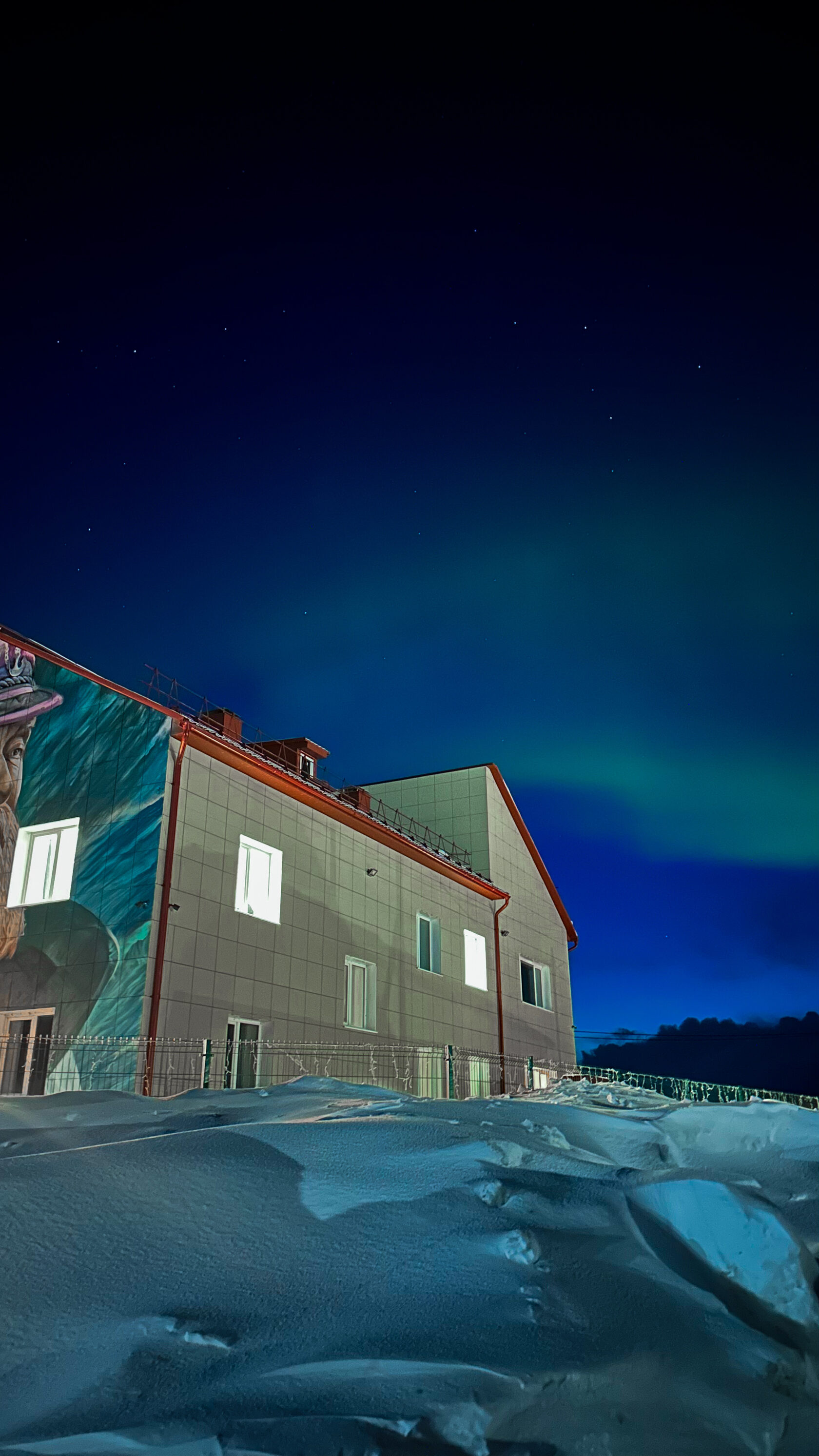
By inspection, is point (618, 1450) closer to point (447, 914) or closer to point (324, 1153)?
point (324, 1153)

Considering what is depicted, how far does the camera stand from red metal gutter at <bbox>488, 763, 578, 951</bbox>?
90.0 feet

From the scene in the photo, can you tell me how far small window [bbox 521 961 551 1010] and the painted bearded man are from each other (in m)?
14.5

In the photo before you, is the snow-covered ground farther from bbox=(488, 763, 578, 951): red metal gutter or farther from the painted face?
bbox=(488, 763, 578, 951): red metal gutter

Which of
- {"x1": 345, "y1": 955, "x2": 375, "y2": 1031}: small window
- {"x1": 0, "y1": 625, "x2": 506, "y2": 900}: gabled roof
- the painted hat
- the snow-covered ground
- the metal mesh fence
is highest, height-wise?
the painted hat

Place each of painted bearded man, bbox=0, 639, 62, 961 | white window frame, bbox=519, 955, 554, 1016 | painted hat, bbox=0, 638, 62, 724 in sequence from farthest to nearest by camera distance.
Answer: white window frame, bbox=519, 955, 554, 1016, painted hat, bbox=0, 638, 62, 724, painted bearded man, bbox=0, 639, 62, 961

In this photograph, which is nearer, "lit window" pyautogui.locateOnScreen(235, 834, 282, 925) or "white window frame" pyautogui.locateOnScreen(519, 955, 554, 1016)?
"lit window" pyautogui.locateOnScreen(235, 834, 282, 925)

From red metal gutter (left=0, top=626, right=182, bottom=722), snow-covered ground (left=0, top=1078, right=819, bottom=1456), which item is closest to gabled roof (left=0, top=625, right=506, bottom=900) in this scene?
red metal gutter (left=0, top=626, right=182, bottom=722)

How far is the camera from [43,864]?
15312 mm

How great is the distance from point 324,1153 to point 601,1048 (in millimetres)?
131062

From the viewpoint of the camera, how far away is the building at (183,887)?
1376cm

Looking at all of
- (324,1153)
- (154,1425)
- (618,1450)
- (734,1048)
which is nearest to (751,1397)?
(618,1450)

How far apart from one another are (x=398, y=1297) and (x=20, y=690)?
47.0 ft

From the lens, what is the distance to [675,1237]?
14.6ft

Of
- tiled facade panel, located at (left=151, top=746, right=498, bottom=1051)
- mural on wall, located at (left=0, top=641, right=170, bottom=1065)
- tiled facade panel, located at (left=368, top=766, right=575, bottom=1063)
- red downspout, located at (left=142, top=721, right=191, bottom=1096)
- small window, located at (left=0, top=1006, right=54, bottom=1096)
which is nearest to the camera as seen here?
red downspout, located at (left=142, top=721, right=191, bottom=1096)
